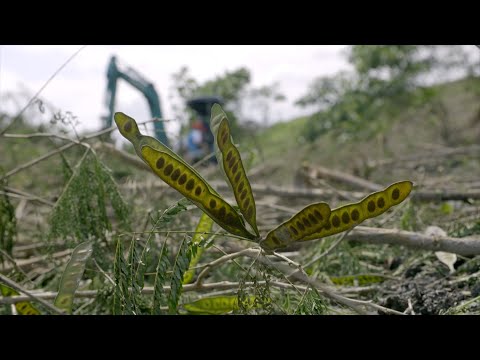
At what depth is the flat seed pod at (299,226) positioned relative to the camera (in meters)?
1.35

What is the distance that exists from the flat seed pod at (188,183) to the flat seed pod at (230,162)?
0.12 ft

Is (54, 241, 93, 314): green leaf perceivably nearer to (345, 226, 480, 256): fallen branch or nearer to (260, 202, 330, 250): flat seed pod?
(260, 202, 330, 250): flat seed pod

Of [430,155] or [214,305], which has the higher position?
[430,155]

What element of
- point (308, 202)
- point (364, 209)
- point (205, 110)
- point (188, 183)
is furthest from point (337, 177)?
point (205, 110)

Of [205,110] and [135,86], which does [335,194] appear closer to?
[135,86]

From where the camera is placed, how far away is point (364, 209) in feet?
4.58

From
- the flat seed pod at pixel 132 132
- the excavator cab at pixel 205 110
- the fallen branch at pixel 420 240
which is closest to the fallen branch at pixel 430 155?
the fallen branch at pixel 420 240

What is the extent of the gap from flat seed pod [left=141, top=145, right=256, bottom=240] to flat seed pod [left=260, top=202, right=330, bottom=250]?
11 cm

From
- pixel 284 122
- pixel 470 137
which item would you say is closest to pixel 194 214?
pixel 470 137

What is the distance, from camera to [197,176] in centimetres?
Answer: 136

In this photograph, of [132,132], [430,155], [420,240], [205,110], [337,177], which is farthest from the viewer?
[205,110]

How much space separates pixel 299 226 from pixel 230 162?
0.78 ft

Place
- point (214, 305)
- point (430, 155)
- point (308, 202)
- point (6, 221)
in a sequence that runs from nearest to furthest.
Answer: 1. point (214, 305)
2. point (6, 221)
3. point (308, 202)
4. point (430, 155)
